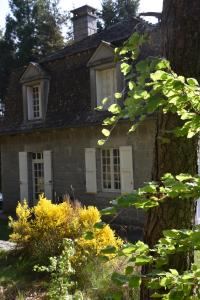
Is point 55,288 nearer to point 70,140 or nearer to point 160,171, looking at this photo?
point 160,171

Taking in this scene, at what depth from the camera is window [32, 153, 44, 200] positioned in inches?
603

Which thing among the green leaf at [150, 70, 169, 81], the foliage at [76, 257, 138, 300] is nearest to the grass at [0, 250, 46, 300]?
the foliage at [76, 257, 138, 300]

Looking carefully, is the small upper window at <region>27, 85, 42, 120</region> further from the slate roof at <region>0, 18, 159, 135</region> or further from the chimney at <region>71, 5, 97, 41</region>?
the chimney at <region>71, 5, 97, 41</region>

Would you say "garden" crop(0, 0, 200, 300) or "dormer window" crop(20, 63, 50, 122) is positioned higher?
"dormer window" crop(20, 63, 50, 122)

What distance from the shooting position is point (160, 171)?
3.04 metres

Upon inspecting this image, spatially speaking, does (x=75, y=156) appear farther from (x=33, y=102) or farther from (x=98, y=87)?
(x=33, y=102)

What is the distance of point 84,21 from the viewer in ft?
58.1

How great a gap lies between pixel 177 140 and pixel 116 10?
96.2 feet

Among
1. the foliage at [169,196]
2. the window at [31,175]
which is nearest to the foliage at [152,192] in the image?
the foliage at [169,196]

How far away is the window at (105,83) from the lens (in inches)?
500

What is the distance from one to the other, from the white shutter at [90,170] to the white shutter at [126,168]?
1.16m

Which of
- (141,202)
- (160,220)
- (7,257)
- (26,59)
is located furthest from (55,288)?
(26,59)

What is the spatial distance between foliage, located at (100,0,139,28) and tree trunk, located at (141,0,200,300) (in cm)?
2837

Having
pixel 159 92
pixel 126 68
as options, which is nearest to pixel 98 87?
pixel 126 68
